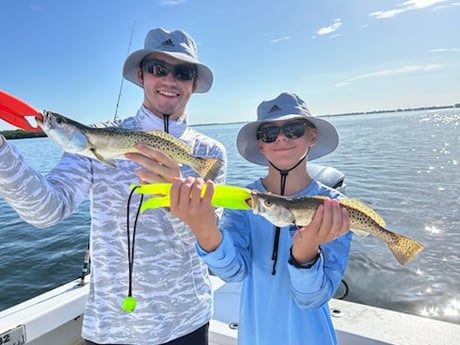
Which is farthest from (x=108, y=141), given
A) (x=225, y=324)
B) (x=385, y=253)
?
(x=385, y=253)

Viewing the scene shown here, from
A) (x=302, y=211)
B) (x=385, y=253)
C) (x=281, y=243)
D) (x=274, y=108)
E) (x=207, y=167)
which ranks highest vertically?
(x=274, y=108)

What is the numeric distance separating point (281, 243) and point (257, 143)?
88 centimetres

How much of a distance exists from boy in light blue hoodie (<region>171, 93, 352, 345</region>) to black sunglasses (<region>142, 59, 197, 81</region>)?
23.3 inches

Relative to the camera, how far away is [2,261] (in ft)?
28.1

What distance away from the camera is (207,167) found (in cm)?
218

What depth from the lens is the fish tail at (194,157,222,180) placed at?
216cm

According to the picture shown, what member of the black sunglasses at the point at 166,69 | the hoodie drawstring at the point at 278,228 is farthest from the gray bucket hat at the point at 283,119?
the black sunglasses at the point at 166,69

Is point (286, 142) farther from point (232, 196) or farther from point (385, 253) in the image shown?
point (385, 253)

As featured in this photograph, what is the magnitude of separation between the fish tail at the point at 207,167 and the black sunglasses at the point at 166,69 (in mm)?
594

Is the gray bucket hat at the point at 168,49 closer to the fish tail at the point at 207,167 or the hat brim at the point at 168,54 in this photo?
the hat brim at the point at 168,54

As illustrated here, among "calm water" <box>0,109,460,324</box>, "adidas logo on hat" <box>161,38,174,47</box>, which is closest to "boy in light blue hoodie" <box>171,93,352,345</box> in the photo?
"adidas logo on hat" <box>161,38,174,47</box>

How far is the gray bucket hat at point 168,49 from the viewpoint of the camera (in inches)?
90.5

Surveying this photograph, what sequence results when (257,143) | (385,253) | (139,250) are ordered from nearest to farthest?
(139,250), (257,143), (385,253)

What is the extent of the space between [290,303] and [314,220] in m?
0.71
